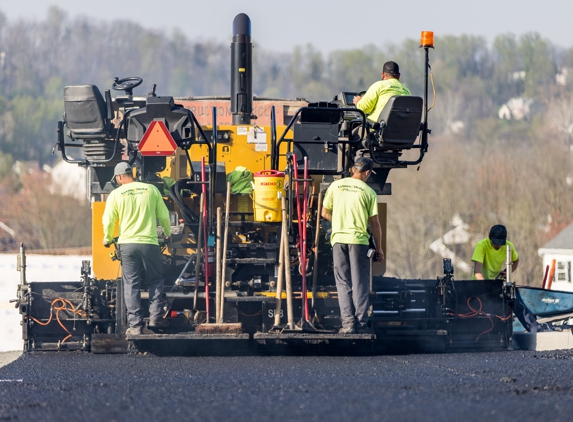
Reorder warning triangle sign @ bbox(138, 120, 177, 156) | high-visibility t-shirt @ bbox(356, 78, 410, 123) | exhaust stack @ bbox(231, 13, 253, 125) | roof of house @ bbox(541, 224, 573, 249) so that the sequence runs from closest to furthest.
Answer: warning triangle sign @ bbox(138, 120, 177, 156) → high-visibility t-shirt @ bbox(356, 78, 410, 123) → exhaust stack @ bbox(231, 13, 253, 125) → roof of house @ bbox(541, 224, 573, 249)

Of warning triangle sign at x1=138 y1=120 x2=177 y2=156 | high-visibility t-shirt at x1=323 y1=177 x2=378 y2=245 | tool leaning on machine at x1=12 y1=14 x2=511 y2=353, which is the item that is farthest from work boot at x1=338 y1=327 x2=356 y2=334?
warning triangle sign at x1=138 y1=120 x2=177 y2=156

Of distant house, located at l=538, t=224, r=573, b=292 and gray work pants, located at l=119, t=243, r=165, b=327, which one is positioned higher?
gray work pants, located at l=119, t=243, r=165, b=327

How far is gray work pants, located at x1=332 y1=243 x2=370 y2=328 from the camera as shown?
29.7 ft

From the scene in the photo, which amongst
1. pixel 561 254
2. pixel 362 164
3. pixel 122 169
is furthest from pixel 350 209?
pixel 561 254

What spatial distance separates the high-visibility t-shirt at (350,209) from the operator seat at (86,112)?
2.30 metres

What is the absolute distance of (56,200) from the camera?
2394 inches

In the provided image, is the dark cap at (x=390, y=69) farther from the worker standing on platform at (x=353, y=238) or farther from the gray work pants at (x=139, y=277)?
the gray work pants at (x=139, y=277)

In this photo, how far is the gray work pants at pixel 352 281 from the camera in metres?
9.06

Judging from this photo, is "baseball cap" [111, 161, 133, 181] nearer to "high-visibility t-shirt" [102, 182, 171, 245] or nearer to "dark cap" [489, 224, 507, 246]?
"high-visibility t-shirt" [102, 182, 171, 245]

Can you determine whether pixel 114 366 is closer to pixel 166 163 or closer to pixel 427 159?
pixel 166 163

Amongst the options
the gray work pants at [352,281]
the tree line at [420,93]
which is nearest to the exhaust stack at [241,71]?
the gray work pants at [352,281]

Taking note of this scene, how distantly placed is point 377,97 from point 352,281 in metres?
1.96

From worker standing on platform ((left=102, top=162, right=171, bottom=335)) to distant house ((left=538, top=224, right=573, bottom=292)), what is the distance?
43737mm

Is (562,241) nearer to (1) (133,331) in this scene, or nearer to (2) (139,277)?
(2) (139,277)
